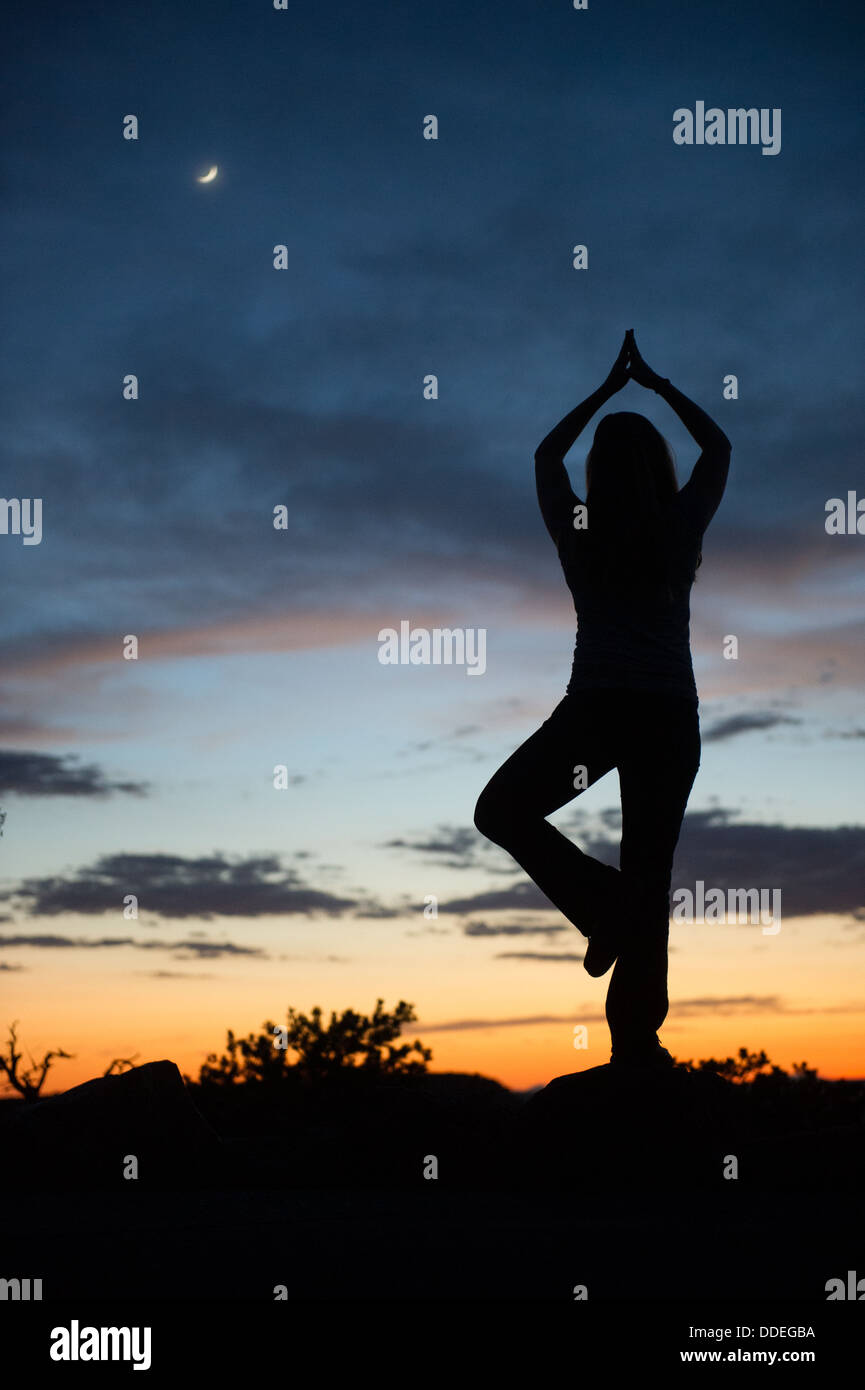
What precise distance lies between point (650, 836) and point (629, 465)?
162cm

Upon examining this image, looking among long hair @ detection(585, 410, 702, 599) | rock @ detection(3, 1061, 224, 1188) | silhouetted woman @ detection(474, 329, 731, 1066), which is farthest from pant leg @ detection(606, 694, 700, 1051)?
rock @ detection(3, 1061, 224, 1188)

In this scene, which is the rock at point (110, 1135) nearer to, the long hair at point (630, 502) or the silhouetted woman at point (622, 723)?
the silhouetted woman at point (622, 723)

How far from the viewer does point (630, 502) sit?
527 cm

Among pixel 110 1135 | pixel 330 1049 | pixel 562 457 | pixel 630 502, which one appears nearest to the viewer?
pixel 630 502

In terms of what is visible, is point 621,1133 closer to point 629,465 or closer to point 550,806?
point 550,806

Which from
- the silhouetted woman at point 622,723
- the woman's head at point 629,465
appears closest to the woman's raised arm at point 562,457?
the silhouetted woman at point 622,723

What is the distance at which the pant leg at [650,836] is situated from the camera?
5.00 m

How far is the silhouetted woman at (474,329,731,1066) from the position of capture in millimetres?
4953

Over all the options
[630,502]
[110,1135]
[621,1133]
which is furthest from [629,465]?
[110,1135]

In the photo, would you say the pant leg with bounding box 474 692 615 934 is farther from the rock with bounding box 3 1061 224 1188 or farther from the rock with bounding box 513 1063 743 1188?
the rock with bounding box 3 1061 224 1188

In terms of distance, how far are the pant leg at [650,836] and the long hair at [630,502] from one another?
564 millimetres

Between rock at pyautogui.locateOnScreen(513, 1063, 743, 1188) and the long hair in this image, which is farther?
the long hair

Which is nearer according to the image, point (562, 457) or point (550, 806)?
point (550, 806)

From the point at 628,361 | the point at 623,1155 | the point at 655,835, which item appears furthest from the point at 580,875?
the point at 628,361
